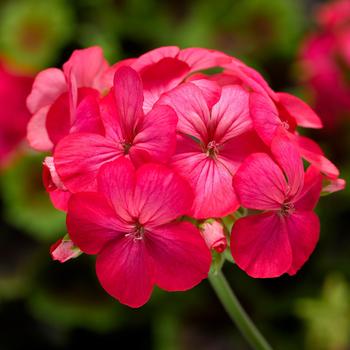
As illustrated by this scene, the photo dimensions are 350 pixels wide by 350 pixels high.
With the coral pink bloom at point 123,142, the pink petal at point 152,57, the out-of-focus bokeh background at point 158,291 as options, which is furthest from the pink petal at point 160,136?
the out-of-focus bokeh background at point 158,291

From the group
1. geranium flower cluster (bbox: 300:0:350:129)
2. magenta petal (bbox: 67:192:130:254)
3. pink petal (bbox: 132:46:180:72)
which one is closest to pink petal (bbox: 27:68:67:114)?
pink petal (bbox: 132:46:180:72)

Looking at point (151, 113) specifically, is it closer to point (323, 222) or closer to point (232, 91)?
point (232, 91)

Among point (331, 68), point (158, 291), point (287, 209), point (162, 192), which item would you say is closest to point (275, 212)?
point (287, 209)

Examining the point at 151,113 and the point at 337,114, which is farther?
the point at 337,114

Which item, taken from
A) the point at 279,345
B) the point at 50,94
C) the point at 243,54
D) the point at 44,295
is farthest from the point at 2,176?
the point at 50,94

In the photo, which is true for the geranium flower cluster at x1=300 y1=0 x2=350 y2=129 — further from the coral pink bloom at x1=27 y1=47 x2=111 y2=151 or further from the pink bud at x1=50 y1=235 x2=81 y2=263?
the pink bud at x1=50 y1=235 x2=81 y2=263

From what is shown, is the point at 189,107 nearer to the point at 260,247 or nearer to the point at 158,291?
the point at 260,247
